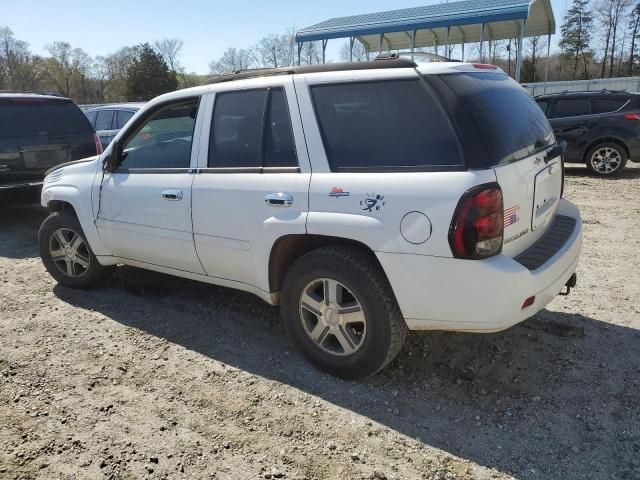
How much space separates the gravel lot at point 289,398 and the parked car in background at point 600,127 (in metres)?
7.11

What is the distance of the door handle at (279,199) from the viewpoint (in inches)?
124

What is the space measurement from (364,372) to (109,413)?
1.55m

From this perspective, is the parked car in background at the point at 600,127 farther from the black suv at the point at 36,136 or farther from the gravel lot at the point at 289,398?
the black suv at the point at 36,136

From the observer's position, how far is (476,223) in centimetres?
261

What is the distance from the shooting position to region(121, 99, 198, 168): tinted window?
12.7ft

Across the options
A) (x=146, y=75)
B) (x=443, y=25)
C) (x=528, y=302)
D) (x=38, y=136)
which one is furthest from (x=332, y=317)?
(x=146, y=75)

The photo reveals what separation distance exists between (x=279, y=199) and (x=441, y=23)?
19.0 m

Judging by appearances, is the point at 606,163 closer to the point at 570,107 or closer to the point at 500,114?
the point at 570,107

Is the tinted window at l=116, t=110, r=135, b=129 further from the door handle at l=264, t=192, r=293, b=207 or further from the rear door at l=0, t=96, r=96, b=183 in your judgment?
the door handle at l=264, t=192, r=293, b=207

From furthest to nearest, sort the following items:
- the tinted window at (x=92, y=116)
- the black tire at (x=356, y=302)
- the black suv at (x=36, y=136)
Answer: the tinted window at (x=92, y=116)
the black suv at (x=36, y=136)
the black tire at (x=356, y=302)

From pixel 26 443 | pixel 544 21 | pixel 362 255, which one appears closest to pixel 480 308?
pixel 362 255

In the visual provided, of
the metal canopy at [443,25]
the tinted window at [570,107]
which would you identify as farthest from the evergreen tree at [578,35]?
the tinted window at [570,107]

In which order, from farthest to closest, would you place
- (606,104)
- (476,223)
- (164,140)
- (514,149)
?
(606,104) → (164,140) → (514,149) → (476,223)

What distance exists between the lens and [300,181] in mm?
3154
